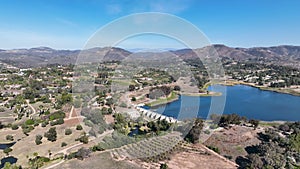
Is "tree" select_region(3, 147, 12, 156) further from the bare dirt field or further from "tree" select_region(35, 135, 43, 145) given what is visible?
the bare dirt field

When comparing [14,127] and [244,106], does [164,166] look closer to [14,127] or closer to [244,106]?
[14,127]

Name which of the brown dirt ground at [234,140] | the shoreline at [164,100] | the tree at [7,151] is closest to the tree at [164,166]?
the brown dirt ground at [234,140]

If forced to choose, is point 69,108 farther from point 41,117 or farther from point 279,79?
point 279,79

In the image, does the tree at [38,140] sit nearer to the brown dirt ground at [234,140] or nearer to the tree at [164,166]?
the tree at [164,166]

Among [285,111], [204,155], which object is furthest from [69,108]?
[285,111]

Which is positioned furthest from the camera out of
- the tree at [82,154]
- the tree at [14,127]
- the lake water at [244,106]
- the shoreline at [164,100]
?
the shoreline at [164,100]

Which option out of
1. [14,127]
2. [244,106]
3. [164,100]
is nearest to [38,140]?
[14,127]

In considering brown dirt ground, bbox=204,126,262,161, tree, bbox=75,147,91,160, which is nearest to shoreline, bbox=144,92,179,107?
brown dirt ground, bbox=204,126,262,161

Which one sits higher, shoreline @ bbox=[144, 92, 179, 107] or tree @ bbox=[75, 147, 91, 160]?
shoreline @ bbox=[144, 92, 179, 107]
